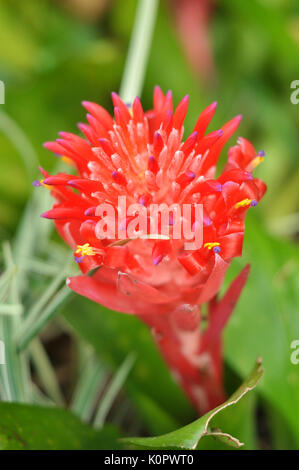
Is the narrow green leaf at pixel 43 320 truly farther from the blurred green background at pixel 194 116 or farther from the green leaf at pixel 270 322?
the green leaf at pixel 270 322

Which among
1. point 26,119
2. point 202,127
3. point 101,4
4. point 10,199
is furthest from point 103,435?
point 101,4

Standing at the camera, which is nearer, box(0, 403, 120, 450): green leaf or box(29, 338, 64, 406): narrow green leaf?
box(0, 403, 120, 450): green leaf

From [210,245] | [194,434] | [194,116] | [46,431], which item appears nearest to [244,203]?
[210,245]

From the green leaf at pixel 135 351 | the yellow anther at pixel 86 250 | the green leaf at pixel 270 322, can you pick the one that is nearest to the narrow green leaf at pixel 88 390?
the green leaf at pixel 135 351

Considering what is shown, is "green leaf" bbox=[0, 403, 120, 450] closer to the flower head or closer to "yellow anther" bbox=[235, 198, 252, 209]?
the flower head

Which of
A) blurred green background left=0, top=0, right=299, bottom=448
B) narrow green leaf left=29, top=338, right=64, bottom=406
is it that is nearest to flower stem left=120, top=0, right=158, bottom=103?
blurred green background left=0, top=0, right=299, bottom=448
